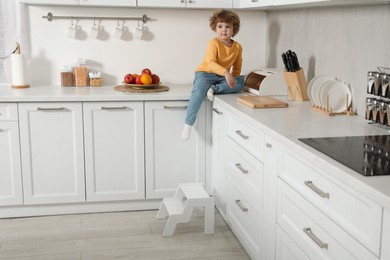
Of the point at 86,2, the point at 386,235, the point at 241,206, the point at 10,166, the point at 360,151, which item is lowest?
the point at 241,206

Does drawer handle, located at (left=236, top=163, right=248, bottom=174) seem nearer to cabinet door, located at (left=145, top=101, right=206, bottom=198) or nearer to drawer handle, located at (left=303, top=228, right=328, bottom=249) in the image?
cabinet door, located at (left=145, top=101, right=206, bottom=198)

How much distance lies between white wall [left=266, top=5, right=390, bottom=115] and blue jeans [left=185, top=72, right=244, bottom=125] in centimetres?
51

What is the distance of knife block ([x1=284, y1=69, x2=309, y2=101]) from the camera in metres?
3.21

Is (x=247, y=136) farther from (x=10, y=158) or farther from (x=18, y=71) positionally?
(x=18, y=71)

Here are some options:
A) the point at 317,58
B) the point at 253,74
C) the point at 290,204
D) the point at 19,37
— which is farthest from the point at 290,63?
the point at 19,37

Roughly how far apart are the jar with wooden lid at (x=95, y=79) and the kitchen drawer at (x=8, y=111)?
2.17 ft

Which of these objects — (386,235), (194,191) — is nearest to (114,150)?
(194,191)

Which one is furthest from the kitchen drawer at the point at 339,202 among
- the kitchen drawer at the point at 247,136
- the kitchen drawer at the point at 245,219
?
the kitchen drawer at the point at 245,219

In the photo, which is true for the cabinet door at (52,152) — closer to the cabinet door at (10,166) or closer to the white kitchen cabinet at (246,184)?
the cabinet door at (10,166)

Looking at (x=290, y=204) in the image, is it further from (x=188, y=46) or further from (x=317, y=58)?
(x=188, y=46)

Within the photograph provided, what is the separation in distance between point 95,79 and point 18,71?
0.53 m

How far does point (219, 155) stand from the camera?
3.50 m

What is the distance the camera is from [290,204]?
227cm

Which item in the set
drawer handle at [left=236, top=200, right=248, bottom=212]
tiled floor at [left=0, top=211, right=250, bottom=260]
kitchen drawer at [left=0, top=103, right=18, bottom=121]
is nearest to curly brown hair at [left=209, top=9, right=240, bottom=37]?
drawer handle at [left=236, top=200, right=248, bottom=212]
